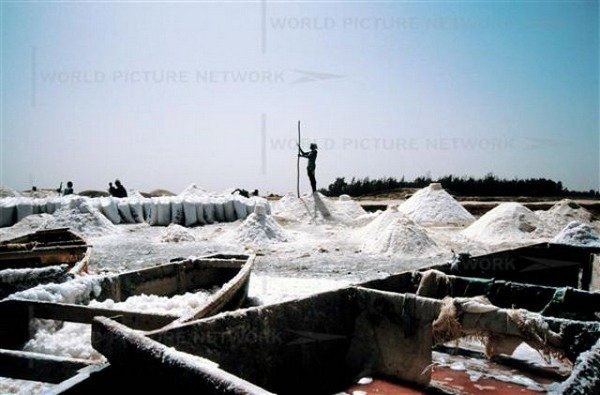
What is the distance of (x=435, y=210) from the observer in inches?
653

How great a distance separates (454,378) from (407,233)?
22.3 feet

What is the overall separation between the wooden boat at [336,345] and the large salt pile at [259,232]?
8.07 m

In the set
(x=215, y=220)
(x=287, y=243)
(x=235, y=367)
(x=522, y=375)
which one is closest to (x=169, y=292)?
(x=235, y=367)

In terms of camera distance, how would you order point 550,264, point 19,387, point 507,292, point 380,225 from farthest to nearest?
1. point 380,225
2. point 550,264
3. point 507,292
4. point 19,387

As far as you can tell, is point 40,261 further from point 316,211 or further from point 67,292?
point 316,211

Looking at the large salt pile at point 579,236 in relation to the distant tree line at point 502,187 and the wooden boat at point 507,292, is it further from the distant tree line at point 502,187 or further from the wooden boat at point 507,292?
the distant tree line at point 502,187

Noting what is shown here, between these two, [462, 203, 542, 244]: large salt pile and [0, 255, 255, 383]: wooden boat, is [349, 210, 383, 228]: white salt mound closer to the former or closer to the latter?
[462, 203, 542, 244]: large salt pile

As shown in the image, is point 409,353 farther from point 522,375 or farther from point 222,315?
point 222,315

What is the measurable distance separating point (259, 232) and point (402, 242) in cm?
389

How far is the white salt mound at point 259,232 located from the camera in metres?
11.6

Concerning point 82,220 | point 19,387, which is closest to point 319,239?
point 82,220

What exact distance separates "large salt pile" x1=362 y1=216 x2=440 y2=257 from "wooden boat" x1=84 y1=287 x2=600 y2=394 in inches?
228

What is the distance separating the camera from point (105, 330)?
84.1 inches

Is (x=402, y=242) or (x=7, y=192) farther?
(x=7, y=192)
